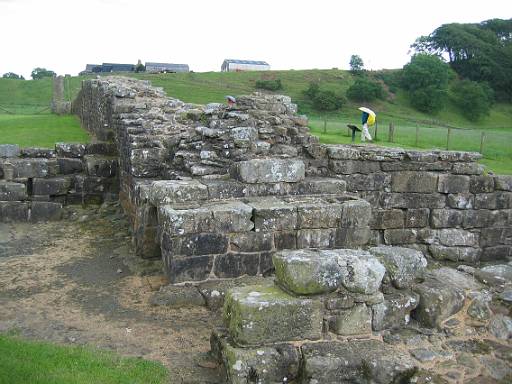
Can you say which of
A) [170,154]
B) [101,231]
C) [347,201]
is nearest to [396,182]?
[347,201]

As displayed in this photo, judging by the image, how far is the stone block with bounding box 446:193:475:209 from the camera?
1059cm

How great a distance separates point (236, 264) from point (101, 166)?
6196 mm

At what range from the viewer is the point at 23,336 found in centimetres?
560

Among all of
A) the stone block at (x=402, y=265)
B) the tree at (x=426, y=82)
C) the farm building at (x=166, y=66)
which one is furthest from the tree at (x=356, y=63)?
the stone block at (x=402, y=265)

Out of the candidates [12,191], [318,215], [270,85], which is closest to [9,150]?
[12,191]

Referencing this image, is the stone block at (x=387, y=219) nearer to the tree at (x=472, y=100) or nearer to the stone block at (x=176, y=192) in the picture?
the stone block at (x=176, y=192)

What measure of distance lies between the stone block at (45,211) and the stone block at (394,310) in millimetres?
8336

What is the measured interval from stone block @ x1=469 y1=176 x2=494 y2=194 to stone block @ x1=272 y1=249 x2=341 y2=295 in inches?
275

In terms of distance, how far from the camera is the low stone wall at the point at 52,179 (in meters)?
11.1

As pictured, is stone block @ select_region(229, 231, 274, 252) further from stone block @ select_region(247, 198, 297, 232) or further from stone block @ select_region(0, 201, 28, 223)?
stone block @ select_region(0, 201, 28, 223)

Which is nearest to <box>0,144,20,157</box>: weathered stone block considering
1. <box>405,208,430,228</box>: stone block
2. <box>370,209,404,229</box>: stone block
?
<box>370,209,404,229</box>: stone block

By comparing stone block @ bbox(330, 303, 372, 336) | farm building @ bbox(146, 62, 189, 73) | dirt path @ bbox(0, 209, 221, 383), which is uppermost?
farm building @ bbox(146, 62, 189, 73)

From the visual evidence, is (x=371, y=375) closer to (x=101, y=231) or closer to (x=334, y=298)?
(x=334, y=298)

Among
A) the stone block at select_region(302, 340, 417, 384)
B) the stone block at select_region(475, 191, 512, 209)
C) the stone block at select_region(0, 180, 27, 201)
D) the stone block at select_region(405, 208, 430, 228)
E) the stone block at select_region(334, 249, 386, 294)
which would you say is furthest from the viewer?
the stone block at select_region(0, 180, 27, 201)
